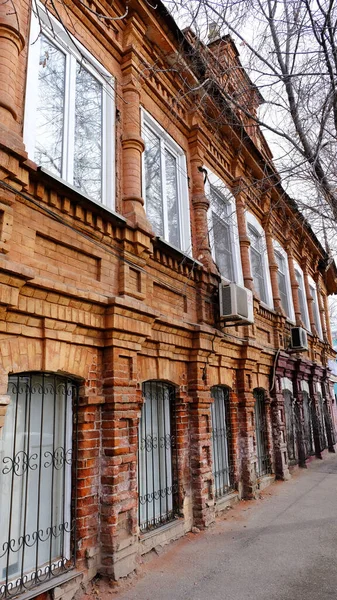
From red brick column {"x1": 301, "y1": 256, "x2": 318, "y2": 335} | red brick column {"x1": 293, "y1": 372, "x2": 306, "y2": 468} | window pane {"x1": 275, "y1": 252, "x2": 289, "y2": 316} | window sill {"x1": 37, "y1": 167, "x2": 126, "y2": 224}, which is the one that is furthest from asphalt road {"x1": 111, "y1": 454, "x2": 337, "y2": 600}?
red brick column {"x1": 301, "y1": 256, "x2": 318, "y2": 335}

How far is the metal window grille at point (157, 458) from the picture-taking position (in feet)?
14.7

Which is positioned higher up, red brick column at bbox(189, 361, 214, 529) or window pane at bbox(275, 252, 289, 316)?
window pane at bbox(275, 252, 289, 316)

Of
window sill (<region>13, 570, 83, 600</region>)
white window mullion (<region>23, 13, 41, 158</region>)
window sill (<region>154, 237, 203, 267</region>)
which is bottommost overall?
window sill (<region>13, 570, 83, 600</region>)

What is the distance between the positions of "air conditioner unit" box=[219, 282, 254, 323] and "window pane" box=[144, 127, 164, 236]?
132 cm

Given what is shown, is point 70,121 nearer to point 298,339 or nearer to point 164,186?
Answer: point 164,186

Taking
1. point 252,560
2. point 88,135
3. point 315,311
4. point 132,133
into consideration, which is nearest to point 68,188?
point 88,135

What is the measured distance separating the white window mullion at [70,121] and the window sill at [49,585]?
341 cm

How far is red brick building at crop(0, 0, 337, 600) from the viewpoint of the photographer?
10.5ft

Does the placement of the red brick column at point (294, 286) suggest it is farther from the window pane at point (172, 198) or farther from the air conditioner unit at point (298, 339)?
the window pane at point (172, 198)

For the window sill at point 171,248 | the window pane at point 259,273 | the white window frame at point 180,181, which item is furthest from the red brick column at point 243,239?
the window sill at point 171,248

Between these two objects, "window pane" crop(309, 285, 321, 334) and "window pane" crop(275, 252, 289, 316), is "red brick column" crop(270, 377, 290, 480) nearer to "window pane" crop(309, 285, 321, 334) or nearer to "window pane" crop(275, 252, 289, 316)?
"window pane" crop(275, 252, 289, 316)

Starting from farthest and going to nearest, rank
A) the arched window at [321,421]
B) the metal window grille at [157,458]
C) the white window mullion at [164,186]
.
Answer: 1. the arched window at [321,421]
2. the white window mullion at [164,186]
3. the metal window grille at [157,458]

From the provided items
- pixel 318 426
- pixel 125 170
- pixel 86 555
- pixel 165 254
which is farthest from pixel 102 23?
pixel 318 426

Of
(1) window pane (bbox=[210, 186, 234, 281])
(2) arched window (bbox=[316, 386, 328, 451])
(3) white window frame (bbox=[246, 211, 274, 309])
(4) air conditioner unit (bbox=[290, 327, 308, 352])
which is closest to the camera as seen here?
(1) window pane (bbox=[210, 186, 234, 281])
